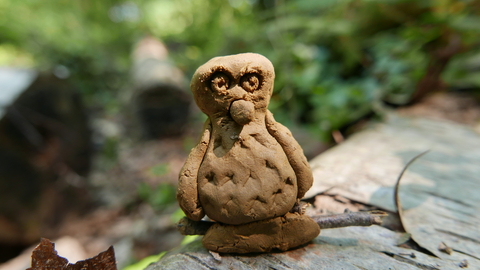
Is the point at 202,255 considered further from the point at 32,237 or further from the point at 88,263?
the point at 32,237

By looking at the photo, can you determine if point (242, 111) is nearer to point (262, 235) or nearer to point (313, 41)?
point (262, 235)

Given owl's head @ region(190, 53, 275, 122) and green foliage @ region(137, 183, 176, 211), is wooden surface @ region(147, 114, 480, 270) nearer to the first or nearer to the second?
owl's head @ region(190, 53, 275, 122)

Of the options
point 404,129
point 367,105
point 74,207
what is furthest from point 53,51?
point 404,129

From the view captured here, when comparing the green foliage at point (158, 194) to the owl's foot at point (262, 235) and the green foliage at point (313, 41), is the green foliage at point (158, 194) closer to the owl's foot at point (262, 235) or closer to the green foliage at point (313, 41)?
the green foliage at point (313, 41)

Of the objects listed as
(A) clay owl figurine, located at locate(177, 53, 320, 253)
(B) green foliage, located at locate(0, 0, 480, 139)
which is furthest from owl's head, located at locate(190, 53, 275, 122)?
(B) green foliage, located at locate(0, 0, 480, 139)

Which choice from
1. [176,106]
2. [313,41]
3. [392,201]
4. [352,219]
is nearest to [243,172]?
[352,219]
